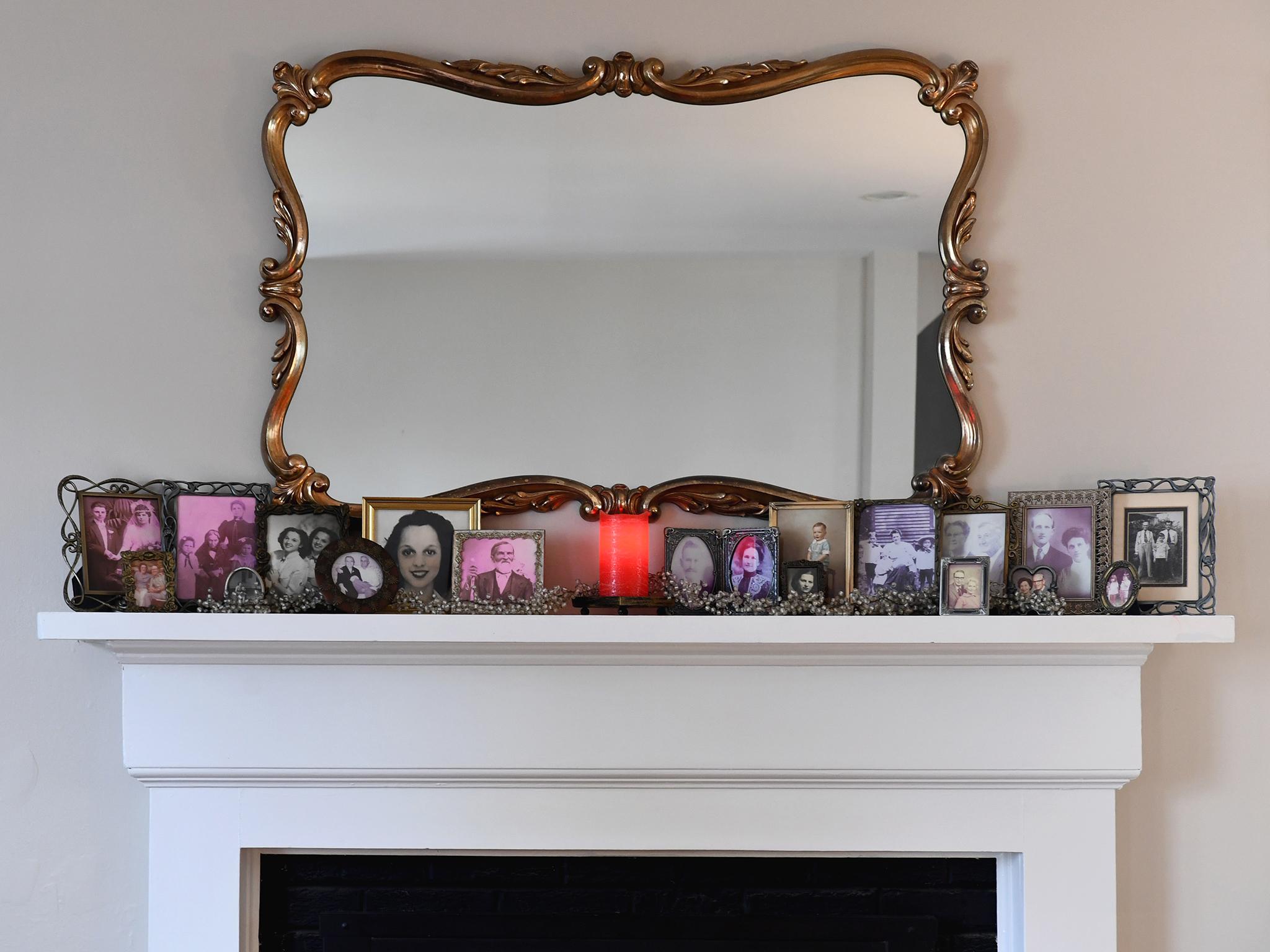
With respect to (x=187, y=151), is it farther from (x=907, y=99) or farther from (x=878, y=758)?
(x=878, y=758)

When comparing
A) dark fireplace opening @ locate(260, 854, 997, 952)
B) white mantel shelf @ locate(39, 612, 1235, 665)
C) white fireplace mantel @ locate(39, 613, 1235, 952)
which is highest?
white mantel shelf @ locate(39, 612, 1235, 665)

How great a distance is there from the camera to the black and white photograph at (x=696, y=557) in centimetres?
173

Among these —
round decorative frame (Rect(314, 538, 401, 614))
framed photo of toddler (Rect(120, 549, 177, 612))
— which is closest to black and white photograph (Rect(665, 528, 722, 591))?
round decorative frame (Rect(314, 538, 401, 614))

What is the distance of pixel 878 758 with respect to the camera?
1.67 meters

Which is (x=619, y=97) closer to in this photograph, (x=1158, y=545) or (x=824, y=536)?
(x=824, y=536)

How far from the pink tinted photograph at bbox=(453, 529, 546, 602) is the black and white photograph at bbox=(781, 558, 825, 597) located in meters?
0.42

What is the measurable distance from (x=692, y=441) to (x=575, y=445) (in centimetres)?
21

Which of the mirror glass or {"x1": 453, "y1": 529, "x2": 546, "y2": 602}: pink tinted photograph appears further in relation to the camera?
the mirror glass

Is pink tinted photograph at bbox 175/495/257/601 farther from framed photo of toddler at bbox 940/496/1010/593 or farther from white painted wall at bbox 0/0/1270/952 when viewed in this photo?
framed photo of toddler at bbox 940/496/1010/593

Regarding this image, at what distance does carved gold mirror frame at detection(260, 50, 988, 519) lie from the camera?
1.77 m

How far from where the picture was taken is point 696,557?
1729 millimetres

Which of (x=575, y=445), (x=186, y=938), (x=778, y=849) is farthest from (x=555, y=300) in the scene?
(x=186, y=938)

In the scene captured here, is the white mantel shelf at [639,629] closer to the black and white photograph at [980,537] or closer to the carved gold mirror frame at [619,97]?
the black and white photograph at [980,537]

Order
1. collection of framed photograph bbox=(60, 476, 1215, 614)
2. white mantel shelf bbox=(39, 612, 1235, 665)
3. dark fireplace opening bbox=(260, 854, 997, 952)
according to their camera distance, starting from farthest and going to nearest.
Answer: dark fireplace opening bbox=(260, 854, 997, 952)
collection of framed photograph bbox=(60, 476, 1215, 614)
white mantel shelf bbox=(39, 612, 1235, 665)
